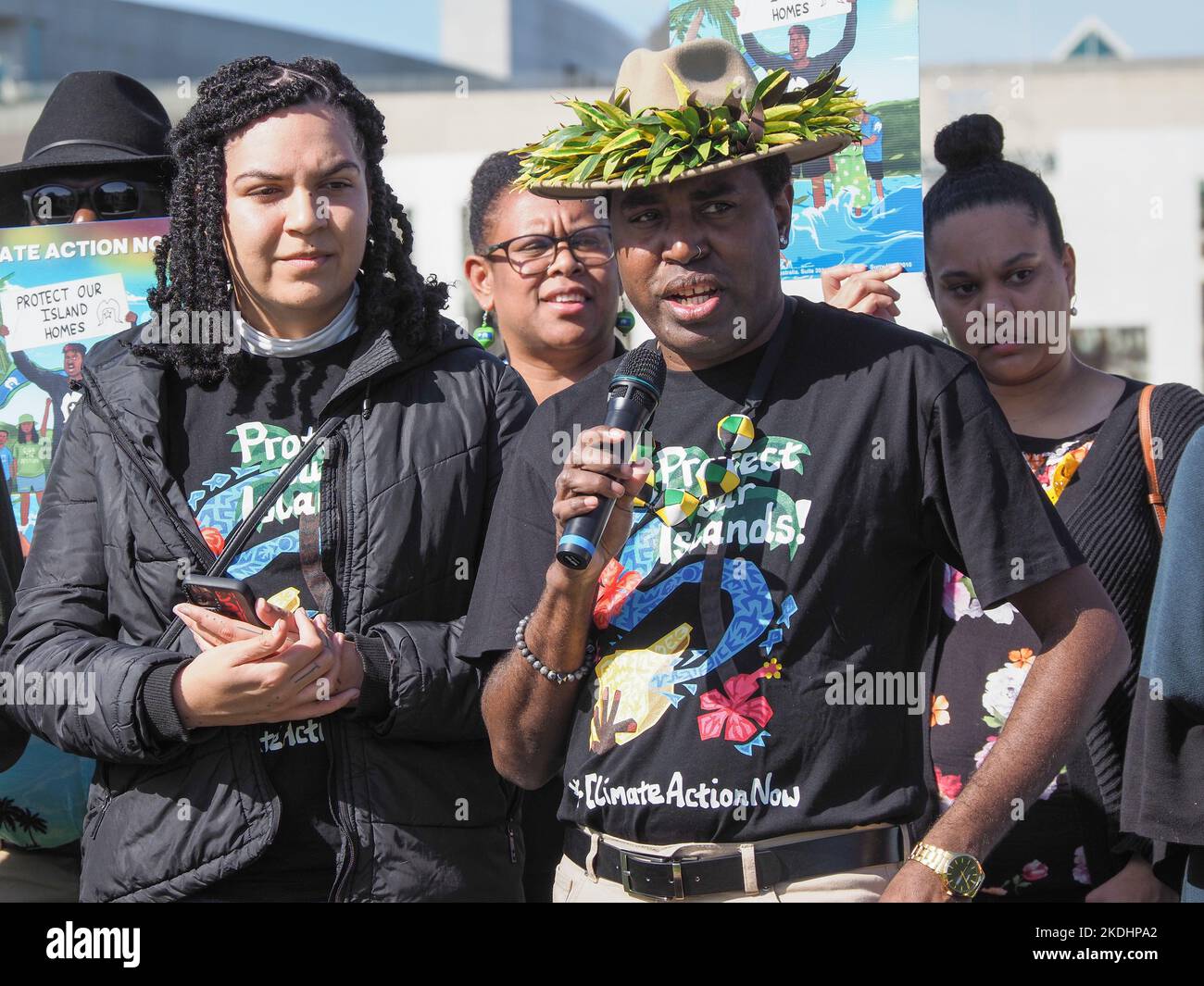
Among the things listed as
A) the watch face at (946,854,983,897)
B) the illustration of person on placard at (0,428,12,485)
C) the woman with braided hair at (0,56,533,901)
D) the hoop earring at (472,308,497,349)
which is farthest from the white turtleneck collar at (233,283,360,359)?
the watch face at (946,854,983,897)

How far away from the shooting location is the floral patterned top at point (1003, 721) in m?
3.33

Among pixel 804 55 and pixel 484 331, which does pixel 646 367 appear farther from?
pixel 484 331

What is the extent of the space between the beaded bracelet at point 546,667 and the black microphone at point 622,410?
31 cm

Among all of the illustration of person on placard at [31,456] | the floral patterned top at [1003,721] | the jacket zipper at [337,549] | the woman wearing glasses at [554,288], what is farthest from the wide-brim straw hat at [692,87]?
the illustration of person on placard at [31,456]

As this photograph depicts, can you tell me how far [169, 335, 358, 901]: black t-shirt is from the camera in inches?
121

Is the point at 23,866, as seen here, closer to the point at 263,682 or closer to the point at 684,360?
the point at 263,682

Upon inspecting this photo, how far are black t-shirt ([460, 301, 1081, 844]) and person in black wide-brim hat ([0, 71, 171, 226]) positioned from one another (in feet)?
7.64

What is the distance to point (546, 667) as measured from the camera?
275cm

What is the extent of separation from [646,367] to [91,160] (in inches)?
95.8

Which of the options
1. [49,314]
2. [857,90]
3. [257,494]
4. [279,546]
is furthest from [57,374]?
[857,90]

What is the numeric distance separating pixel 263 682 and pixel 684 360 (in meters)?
1.05

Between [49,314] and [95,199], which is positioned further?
[95,199]
